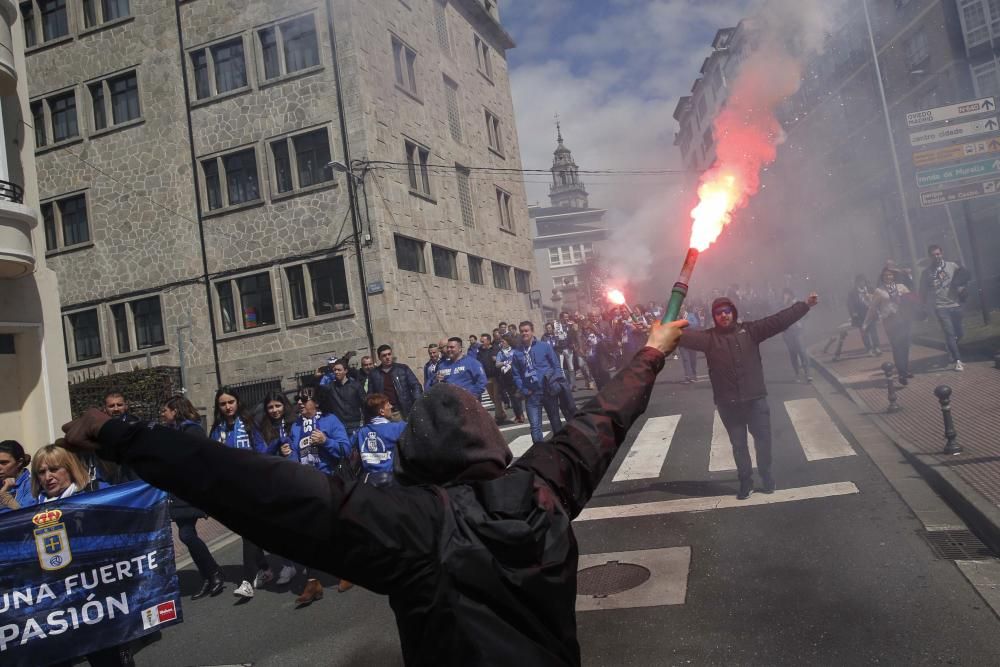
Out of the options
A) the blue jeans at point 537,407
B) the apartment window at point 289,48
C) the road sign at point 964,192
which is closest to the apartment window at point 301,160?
the apartment window at point 289,48

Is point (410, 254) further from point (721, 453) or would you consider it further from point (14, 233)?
point (721, 453)

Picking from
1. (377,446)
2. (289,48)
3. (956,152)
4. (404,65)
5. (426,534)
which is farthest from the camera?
(404,65)

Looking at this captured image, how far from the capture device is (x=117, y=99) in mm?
24031

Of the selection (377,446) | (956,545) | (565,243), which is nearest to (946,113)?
(956,545)

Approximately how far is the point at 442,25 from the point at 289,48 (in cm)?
651

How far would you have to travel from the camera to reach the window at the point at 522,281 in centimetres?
3191

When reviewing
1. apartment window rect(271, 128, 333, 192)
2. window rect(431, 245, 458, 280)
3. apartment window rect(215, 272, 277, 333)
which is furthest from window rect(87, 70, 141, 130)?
window rect(431, 245, 458, 280)

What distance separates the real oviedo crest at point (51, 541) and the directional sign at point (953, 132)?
13.0m

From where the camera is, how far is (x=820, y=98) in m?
31.8

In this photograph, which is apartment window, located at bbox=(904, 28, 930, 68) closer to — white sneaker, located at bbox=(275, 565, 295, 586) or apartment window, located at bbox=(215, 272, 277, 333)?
apartment window, located at bbox=(215, 272, 277, 333)

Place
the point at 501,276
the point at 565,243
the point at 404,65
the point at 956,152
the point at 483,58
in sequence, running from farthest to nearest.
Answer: the point at 565,243
the point at 483,58
the point at 501,276
the point at 404,65
the point at 956,152

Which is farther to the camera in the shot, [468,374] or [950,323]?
[950,323]

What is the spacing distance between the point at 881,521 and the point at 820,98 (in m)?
29.7

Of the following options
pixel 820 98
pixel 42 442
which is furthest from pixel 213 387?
pixel 820 98
